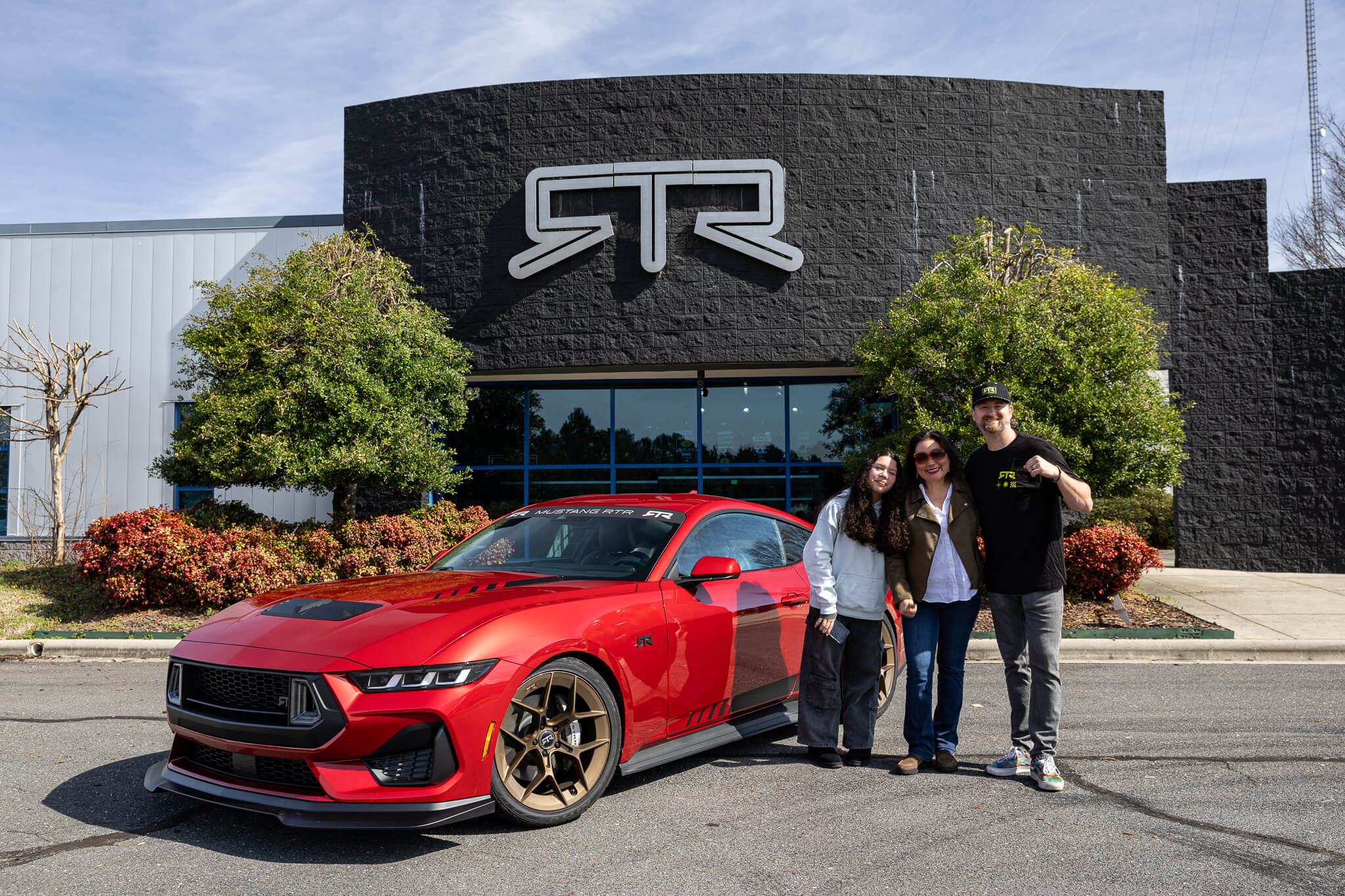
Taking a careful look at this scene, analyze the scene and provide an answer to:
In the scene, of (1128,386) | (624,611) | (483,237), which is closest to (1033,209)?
(1128,386)

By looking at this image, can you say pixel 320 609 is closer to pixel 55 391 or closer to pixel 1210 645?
pixel 1210 645

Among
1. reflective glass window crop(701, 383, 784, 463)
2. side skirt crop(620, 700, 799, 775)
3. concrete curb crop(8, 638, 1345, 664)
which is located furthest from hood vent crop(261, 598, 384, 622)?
reflective glass window crop(701, 383, 784, 463)

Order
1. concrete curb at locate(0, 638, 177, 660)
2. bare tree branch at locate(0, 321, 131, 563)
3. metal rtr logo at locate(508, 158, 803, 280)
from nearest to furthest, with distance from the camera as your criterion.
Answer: concrete curb at locate(0, 638, 177, 660) < bare tree branch at locate(0, 321, 131, 563) < metal rtr logo at locate(508, 158, 803, 280)

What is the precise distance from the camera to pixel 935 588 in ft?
16.0

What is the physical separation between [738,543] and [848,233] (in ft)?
33.6

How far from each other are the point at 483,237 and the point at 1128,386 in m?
9.70

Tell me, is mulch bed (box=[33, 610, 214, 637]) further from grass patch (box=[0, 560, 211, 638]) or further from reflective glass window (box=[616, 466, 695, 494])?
reflective glass window (box=[616, 466, 695, 494])

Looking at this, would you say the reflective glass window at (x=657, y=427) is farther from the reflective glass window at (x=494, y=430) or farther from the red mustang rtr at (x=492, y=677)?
the red mustang rtr at (x=492, y=677)

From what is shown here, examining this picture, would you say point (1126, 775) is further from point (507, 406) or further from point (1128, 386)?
point (507, 406)

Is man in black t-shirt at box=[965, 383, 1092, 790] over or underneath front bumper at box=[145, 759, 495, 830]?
over

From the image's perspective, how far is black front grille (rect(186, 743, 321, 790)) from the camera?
363 centimetres

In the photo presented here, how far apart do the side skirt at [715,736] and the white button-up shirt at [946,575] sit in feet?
3.46

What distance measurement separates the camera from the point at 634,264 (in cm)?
1453

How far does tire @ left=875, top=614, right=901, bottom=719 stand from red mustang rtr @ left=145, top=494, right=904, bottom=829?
932mm
